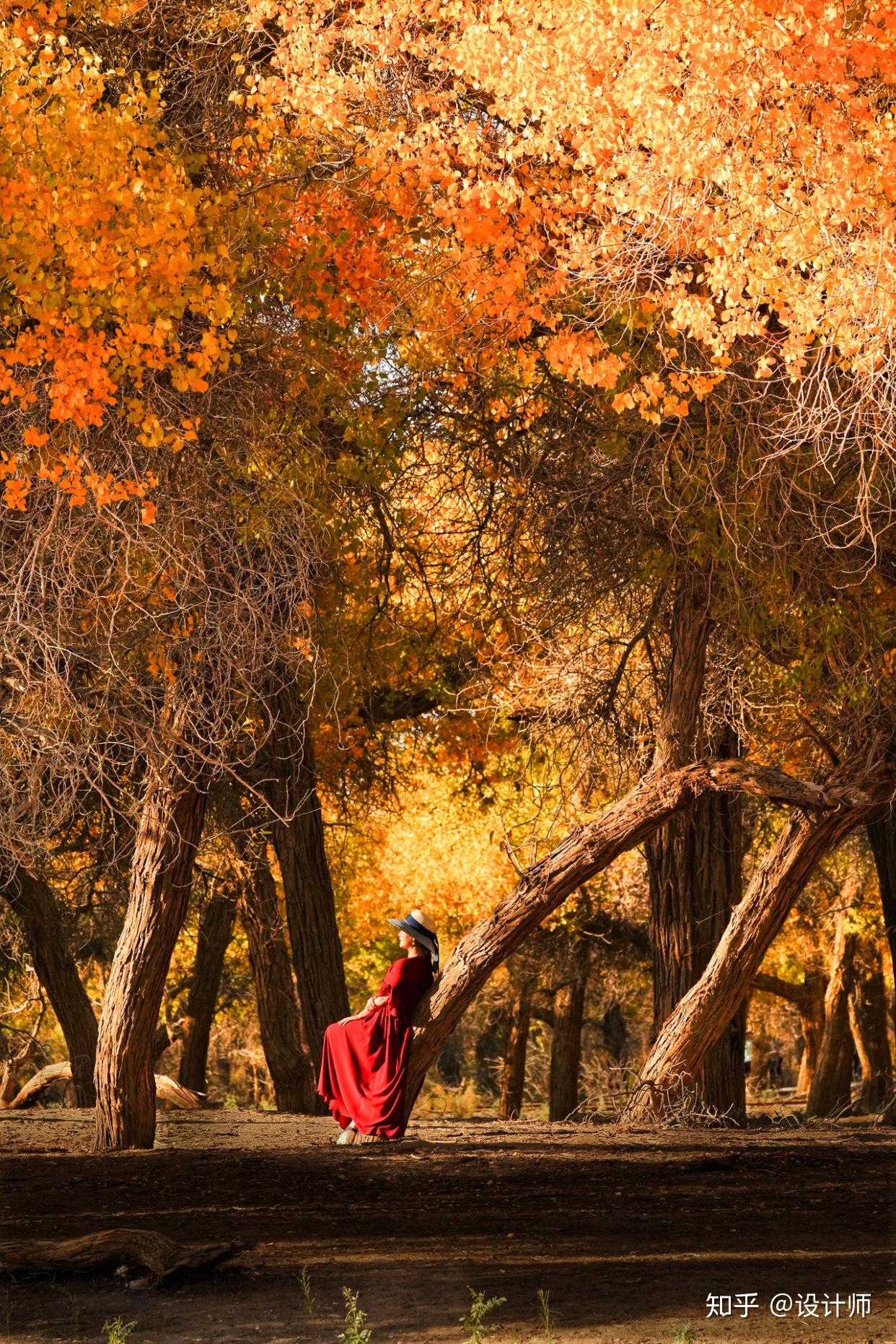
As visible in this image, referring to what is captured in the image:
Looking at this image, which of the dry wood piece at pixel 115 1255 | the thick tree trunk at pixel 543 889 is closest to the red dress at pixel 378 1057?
the thick tree trunk at pixel 543 889

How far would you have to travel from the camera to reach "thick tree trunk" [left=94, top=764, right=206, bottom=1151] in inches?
396

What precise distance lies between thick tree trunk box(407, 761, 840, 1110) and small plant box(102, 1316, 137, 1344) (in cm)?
518

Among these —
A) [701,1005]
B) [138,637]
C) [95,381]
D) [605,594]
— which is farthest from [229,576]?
[701,1005]

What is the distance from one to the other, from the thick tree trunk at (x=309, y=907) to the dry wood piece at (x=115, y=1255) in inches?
277

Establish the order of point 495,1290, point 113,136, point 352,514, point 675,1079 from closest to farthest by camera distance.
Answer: point 495,1290 < point 113,136 < point 352,514 < point 675,1079

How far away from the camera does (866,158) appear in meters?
6.38

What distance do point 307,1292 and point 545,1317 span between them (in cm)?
102

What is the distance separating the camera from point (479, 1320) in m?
5.44

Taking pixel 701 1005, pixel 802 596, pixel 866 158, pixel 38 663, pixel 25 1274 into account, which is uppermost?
pixel 866 158

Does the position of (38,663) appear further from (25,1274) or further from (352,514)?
(25,1274)

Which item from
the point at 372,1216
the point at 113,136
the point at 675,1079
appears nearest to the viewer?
the point at 113,136

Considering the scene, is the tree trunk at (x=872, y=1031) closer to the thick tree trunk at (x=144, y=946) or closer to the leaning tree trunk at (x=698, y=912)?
the leaning tree trunk at (x=698, y=912)

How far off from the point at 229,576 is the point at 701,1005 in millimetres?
5266

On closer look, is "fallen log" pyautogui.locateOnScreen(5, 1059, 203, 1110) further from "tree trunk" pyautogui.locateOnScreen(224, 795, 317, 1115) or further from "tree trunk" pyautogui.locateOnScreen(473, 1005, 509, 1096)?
"tree trunk" pyautogui.locateOnScreen(473, 1005, 509, 1096)
